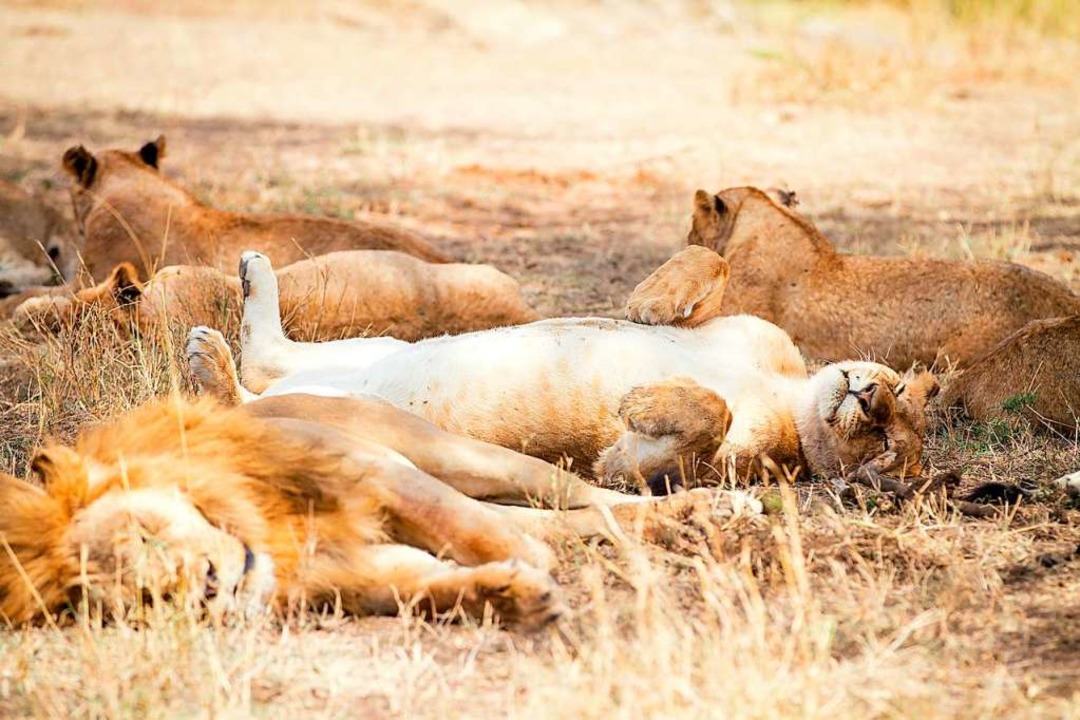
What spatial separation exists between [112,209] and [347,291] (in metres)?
1.84

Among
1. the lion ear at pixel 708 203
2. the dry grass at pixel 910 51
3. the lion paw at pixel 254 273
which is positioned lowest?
the lion paw at pixel 254 273

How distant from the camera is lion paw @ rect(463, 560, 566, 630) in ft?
11.0

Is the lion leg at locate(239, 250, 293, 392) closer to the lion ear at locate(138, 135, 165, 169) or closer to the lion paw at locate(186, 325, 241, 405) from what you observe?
the lion paw at locate(186, 325, 241, 405)

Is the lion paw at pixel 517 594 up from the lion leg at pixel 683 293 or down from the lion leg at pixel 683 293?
down

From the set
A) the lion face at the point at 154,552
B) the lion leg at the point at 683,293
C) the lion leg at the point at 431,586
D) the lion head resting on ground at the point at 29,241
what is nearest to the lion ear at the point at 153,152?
the lion head resting on ground at the point at 29,241

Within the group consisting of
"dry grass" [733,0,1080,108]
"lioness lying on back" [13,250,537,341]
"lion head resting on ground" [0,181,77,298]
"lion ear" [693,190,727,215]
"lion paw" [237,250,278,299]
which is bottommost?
"lion head resting on ground" [0,181,77,298]

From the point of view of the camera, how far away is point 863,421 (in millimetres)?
4426

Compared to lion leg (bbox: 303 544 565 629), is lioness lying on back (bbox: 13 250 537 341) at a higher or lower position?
higher

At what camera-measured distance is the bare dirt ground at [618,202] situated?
3074mm

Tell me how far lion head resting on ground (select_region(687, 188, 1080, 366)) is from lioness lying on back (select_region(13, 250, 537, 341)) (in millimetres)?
1091

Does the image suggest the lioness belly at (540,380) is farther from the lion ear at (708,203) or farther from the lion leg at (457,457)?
the lion ear at (708,203)

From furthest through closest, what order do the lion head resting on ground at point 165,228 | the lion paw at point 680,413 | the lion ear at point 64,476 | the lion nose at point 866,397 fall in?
the lion head resting on ground at point 165,228 → the lion nose at point 866,397 → the lion paw at point 680,413 → the lion ear at point 64,476

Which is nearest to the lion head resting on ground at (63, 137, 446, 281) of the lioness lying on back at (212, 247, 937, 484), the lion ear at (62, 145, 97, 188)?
the lion ear at (62, 145, 97, 188)

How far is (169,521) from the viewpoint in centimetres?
343
